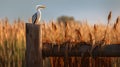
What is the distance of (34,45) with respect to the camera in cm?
554

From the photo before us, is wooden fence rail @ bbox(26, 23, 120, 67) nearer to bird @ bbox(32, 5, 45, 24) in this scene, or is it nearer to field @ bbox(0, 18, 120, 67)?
field @ bbox(0, 18, 120, 67)

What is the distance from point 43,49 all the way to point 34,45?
0.11m

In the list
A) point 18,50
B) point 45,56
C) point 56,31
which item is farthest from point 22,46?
point 45,56

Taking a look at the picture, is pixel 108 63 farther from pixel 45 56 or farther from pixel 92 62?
pixel 45 56

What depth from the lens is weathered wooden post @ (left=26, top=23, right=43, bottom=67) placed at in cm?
552

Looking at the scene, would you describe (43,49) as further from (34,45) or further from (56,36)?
(56,36)

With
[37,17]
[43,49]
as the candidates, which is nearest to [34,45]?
[43,49]

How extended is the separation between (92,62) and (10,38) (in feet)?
5.02

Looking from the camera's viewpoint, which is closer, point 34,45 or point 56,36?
point 34,45

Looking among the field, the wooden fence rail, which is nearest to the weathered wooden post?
the wooden fence rail

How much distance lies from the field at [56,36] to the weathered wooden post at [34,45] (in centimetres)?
33

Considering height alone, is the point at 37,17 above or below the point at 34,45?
above

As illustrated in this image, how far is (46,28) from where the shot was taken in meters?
6.54

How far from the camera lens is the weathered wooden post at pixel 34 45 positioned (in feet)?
18.1
